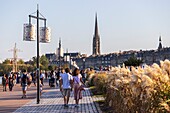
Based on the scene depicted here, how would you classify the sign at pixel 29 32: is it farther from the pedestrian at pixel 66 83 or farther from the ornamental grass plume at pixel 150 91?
the ornamental grass plume at pixel 150 91

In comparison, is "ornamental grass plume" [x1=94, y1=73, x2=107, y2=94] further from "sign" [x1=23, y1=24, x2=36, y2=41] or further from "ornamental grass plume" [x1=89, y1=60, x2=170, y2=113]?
"ornamental grass plume" [x1=89, y1=60, x2=170, y2=113]

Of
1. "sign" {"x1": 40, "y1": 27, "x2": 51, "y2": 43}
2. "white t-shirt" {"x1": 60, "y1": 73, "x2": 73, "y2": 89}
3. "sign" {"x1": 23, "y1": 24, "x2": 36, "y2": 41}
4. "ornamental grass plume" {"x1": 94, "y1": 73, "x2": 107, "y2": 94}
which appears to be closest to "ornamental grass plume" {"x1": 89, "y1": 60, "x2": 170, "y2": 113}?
"white t-shirt" {"x1": 60, "y1": 73, "x2": 73, "y2": 89}

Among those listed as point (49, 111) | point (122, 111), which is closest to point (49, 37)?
point (49, 111)

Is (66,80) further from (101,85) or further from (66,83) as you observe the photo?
(101,85)

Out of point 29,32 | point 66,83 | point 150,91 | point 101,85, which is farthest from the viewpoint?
point 101,85

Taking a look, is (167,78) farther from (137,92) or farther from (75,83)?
(75,83)

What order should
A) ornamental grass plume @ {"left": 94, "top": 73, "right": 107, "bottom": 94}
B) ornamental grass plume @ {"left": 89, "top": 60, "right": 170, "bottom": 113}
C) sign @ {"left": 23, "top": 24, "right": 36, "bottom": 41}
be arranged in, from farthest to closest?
ornamental grass plume @ {"left": 94, "top": 73, "right": 107, "bottom": 94}, sign @ {"left": 23, "top": 24, "right": 36, "bottom": 41}, ornamental grass plume @ {"left": 89, "top": 60, "right": 170, "bottom": 113}

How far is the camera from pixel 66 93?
1714 cm

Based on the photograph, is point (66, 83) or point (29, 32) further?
point (29, 32)

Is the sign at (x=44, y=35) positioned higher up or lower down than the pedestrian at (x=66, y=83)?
higher up

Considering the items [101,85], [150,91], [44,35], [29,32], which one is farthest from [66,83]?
→ [150,91]

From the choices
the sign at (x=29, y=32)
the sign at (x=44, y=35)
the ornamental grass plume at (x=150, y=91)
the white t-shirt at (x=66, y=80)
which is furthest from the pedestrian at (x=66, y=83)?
the ornamental grass plume at (x=150, y=91)

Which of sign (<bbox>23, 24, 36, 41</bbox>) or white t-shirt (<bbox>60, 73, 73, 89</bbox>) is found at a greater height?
sign (<bbox>23, 24, 36, 41</bbox>)

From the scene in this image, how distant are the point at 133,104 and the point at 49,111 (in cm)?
A: 587
